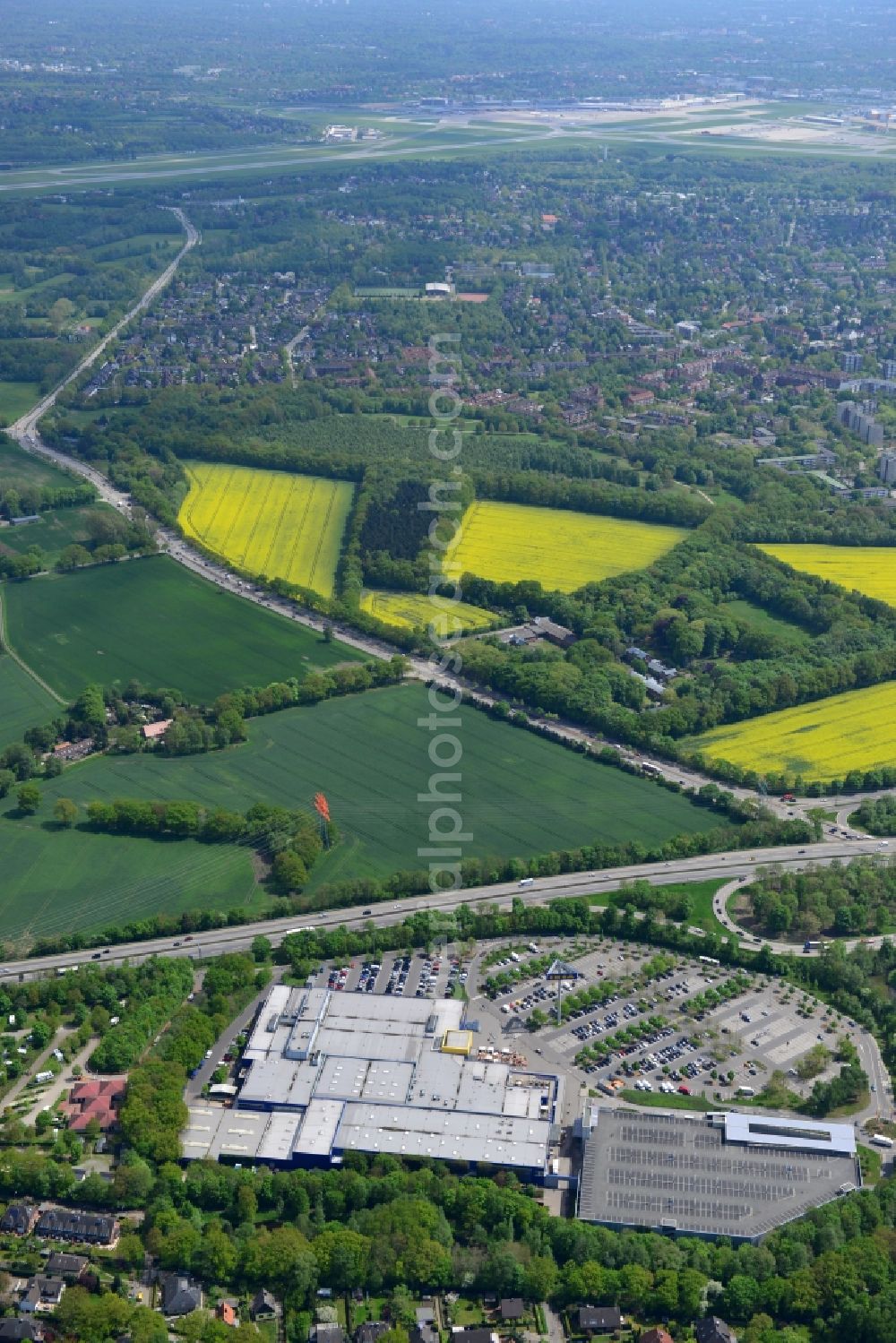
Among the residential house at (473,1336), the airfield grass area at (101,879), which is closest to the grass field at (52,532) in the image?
the airfield grass area at (101,879)

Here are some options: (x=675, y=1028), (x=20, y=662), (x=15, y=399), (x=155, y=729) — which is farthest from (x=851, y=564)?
(x=15, y=399)

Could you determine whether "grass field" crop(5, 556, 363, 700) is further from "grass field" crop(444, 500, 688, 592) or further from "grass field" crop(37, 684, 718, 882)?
"grass field" crop(444, 500, 688, 592)

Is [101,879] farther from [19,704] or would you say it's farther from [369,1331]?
[369,1331]

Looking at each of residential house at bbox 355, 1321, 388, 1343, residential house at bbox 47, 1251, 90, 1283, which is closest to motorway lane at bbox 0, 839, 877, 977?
residential house at bbox 47, 1251, 90, 1283

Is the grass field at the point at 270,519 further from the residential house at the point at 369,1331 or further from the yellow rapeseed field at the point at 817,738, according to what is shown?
the residential house at the point at 369,1331

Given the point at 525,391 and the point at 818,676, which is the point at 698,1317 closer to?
the point at 818,676

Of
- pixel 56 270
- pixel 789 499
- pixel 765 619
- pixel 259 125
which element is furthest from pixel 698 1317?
pixel 259 125
